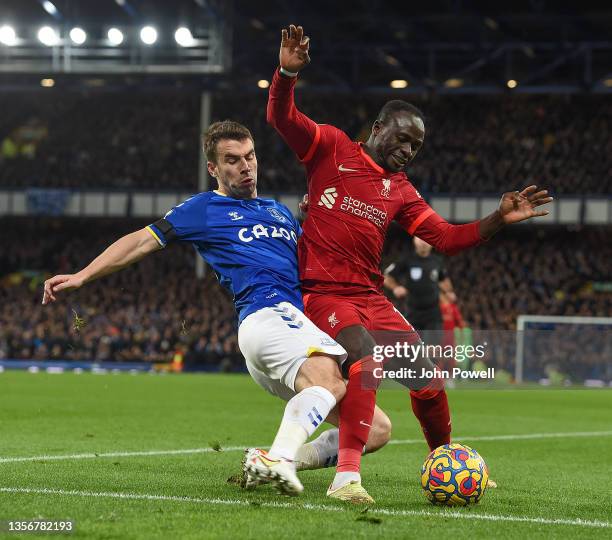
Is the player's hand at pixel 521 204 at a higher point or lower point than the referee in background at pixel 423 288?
higher

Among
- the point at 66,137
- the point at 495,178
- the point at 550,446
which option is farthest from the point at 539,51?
the point at 550,446

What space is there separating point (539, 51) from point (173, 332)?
15627 millimetres

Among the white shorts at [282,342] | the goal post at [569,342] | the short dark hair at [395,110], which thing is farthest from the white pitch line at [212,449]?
the goal post at [569,342]

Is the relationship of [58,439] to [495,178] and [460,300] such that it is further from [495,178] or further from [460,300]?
[495,178]

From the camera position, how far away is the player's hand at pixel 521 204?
589 centimetres

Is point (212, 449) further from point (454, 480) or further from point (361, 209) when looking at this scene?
point (454, 480)

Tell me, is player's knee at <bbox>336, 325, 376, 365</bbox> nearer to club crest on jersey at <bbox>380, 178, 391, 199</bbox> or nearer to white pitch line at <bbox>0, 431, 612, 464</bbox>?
club crest on jersey at <bbox>380, 178, 391, 199</bbox>

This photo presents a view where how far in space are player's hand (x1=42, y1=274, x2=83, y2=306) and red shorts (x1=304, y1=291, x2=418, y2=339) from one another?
4.24 feet

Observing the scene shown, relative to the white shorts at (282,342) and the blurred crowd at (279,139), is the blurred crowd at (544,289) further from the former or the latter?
the white shorts at (282,342)

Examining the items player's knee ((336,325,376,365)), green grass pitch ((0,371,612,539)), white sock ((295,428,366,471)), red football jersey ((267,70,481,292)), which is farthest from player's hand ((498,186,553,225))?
white sock ((295,428,366,471))

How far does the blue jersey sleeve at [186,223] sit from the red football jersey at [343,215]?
22.9 inches

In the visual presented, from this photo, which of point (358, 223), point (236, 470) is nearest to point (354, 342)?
point (358, 223)

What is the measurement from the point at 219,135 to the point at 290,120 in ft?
1.65

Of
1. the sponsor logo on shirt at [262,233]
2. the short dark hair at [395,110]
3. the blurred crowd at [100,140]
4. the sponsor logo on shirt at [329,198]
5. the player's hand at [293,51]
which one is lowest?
the sponsor logo on shirt at [262,233]
